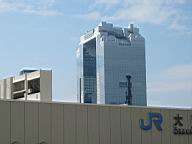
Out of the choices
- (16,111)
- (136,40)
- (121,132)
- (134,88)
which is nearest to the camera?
(16,111)

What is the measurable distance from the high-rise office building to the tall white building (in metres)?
62.0

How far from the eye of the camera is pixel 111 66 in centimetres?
15412

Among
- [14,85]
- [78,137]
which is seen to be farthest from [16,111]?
[14,85]

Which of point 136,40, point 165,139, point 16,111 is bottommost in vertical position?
point 165,139

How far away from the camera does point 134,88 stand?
141 meters

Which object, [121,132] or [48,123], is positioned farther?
[121,132]

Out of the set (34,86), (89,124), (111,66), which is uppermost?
(111,66)

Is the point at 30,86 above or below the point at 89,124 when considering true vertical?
above

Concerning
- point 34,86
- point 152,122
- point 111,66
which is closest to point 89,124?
point 152,122

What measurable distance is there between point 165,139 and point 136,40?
12346 centimetres

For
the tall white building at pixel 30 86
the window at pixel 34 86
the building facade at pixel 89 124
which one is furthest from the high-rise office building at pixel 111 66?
the building facade at pixel 89 124

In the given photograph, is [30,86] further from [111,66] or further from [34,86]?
[111,66]

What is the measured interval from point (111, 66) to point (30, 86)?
8348 centimetres

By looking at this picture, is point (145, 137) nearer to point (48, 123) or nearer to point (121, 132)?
point (121, 132)
